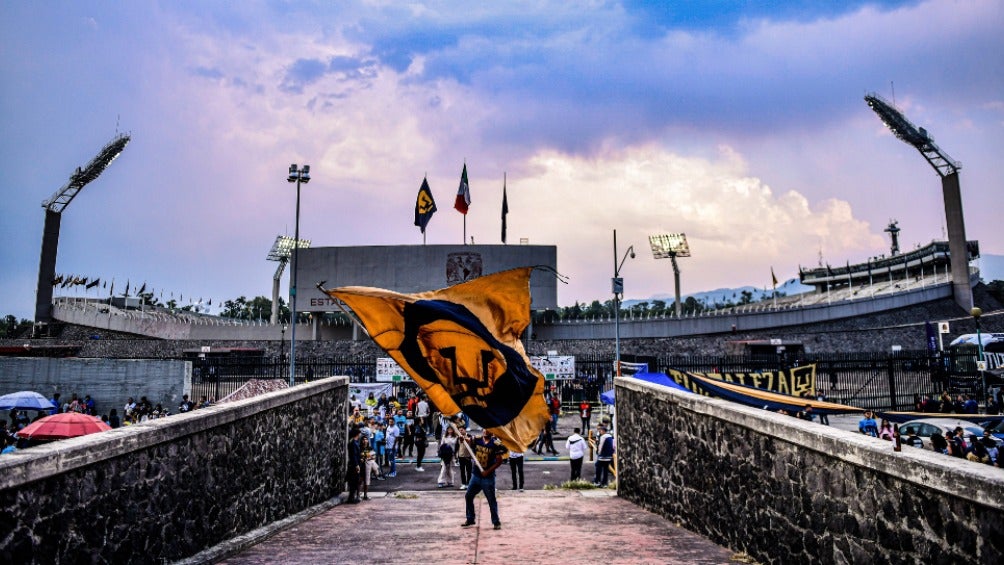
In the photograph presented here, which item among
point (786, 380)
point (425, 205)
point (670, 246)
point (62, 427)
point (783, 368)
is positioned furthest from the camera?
point (670, 246)

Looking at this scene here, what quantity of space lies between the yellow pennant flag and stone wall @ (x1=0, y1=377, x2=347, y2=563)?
6.90ft

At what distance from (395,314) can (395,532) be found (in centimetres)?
308

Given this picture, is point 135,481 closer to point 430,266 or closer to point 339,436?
point 339,436

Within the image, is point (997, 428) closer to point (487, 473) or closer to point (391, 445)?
point (487, 473)

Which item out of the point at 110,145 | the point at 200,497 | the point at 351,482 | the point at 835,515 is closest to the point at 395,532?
the point at 200,497

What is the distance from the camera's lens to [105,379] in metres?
25.5

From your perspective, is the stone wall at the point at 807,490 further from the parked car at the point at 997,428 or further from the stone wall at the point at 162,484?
the parked car at the point at 997,428

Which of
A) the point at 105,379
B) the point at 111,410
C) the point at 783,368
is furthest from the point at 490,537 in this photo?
the point at 105,379

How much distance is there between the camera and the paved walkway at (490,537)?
297 inches

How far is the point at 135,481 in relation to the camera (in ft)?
20.5

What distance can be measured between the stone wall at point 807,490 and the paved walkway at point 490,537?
548mm

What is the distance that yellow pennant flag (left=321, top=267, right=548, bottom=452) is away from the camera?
9.45 meters

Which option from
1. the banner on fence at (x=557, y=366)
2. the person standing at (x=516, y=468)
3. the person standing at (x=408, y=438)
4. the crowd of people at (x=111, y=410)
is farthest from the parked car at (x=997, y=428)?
the crowd of people at (x=111, y=410)

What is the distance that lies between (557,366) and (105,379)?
712 inches
